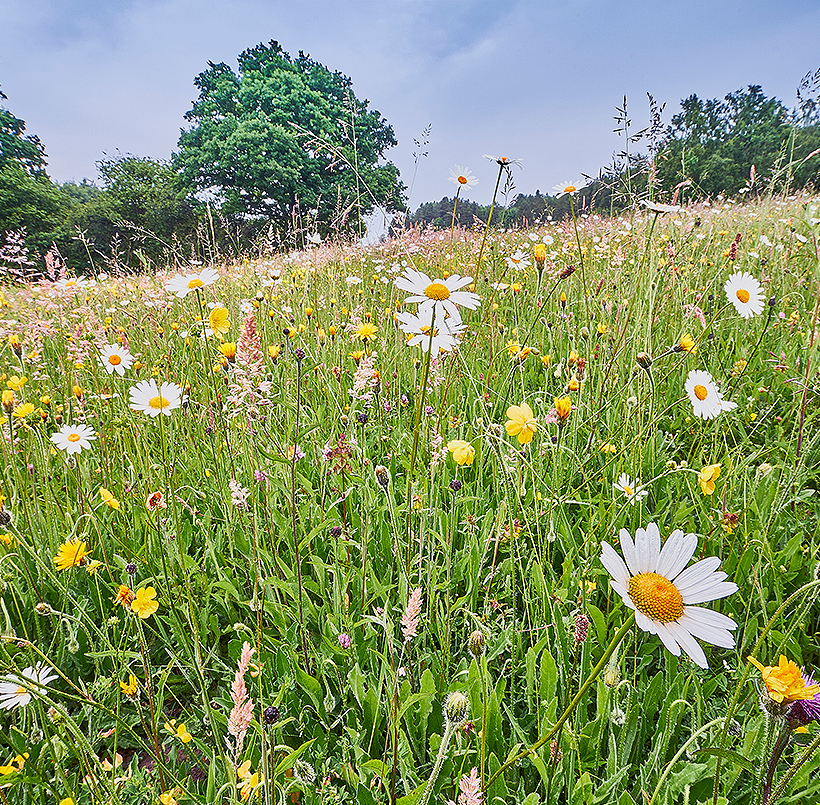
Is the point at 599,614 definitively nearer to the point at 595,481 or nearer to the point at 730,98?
the point at 595,481

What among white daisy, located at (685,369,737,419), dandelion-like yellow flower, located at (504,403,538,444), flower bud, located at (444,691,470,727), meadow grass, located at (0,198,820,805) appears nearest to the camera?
flower bud, located at (444,691,470,727)

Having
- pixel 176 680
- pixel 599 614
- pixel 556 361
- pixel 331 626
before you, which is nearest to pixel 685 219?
pixel 556 361

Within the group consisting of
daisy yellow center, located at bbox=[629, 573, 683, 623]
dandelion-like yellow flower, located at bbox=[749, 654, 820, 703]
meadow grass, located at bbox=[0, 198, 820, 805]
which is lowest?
meadow grass, located at bbox=[0, 198, 820, 805]

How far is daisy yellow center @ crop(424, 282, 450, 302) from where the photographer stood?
1073 mm

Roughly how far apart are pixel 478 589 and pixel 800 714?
67 cm

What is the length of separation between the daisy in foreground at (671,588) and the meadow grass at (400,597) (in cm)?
8

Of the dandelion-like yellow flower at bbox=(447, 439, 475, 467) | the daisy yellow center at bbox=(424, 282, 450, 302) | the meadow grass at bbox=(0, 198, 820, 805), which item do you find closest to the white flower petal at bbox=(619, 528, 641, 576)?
the meadow grass at bbox=(0, 198, 820, 805)

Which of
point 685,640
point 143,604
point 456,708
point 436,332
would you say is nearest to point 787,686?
point 685,640

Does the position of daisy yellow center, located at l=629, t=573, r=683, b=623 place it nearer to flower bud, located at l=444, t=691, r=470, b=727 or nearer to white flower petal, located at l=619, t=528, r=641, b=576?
white flower petal, located at l=619, t=528, r=641, b=576

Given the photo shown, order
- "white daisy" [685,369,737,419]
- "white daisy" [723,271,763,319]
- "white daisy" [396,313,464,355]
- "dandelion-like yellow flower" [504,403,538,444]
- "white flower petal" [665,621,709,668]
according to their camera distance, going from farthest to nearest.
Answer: "white daisy" [723,271,763,319] < "white daisy" [685,369,737,419] < "white daisy" [396,313,464,355] < "dandelion-like yellow flower" [504,403,538,444] < "white flower petal" [665,621,709,668]

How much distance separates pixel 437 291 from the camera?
108cm

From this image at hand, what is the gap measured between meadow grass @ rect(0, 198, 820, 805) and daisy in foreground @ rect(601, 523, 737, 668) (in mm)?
81

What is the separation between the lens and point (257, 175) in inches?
717

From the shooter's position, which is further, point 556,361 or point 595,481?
point 556,361
